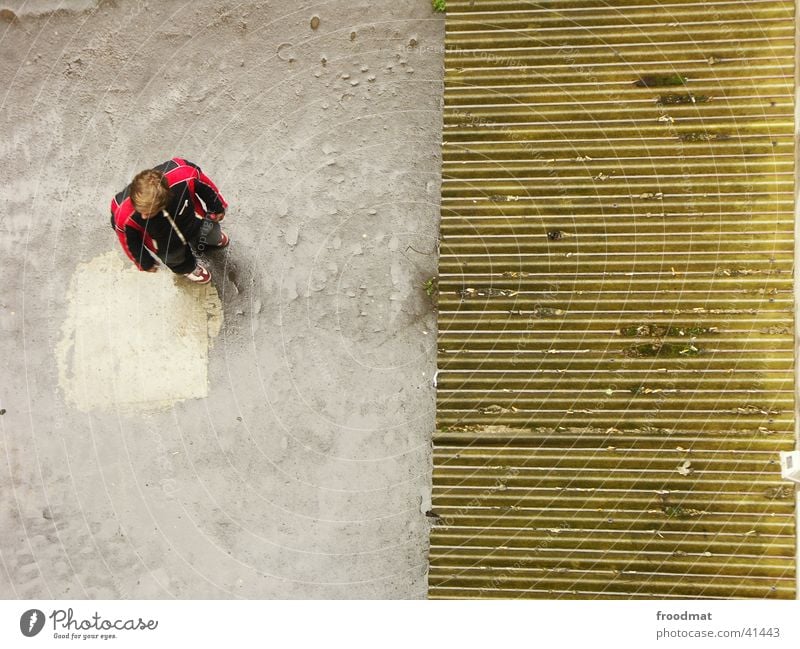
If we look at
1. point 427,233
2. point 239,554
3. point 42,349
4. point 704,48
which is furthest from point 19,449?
point 704,48

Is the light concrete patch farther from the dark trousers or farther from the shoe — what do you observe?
the dark trousers

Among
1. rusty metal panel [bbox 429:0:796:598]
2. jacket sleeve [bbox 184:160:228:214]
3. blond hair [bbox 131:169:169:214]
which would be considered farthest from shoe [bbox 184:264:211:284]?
rusty metal panel [bbox 429:0:796:598]

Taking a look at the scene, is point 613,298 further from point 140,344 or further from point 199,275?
point 140,344

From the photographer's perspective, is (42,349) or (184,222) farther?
(42,349)

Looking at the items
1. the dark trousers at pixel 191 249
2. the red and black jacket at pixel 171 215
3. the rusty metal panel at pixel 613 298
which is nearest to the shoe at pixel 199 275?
the dark trousers at pixel 191 249

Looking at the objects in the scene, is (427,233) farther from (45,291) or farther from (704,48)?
(45,291)

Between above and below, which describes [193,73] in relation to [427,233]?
above
